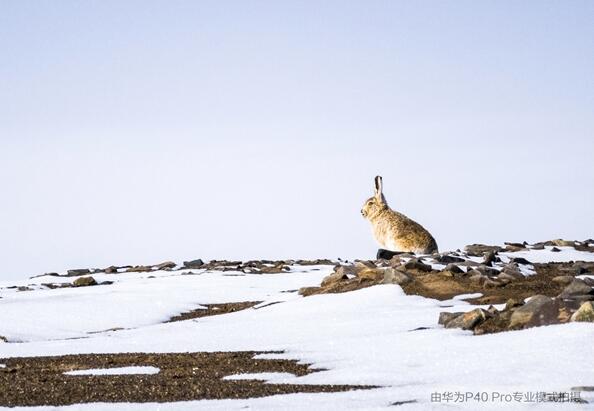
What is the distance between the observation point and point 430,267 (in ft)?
49.7

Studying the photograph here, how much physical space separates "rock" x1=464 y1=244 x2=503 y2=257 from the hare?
33.4 inches

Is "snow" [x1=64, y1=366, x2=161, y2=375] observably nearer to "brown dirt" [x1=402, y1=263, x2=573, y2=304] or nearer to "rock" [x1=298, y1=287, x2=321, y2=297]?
"brown dirt" [x1=402, y1=263, x2=573, y2=304]

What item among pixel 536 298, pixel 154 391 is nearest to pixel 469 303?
pixel 536 298

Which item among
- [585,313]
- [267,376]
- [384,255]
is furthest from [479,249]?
[267,376]

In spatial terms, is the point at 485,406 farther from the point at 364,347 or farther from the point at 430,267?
the point at 430,267

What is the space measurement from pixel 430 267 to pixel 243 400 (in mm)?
8401

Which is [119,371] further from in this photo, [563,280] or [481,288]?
[563,280]

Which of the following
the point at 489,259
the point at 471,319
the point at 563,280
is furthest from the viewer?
the point at 489,259

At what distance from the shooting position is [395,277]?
1397cm

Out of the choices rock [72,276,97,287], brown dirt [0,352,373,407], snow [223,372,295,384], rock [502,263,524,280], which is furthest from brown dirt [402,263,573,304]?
rock [72,276,97,287]

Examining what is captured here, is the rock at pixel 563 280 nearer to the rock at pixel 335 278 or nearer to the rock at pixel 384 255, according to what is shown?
the rock at pixel 335 278

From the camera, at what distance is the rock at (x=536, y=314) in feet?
31.5

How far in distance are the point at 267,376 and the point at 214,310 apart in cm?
733

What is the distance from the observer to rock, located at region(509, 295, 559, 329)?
9.59 metres
